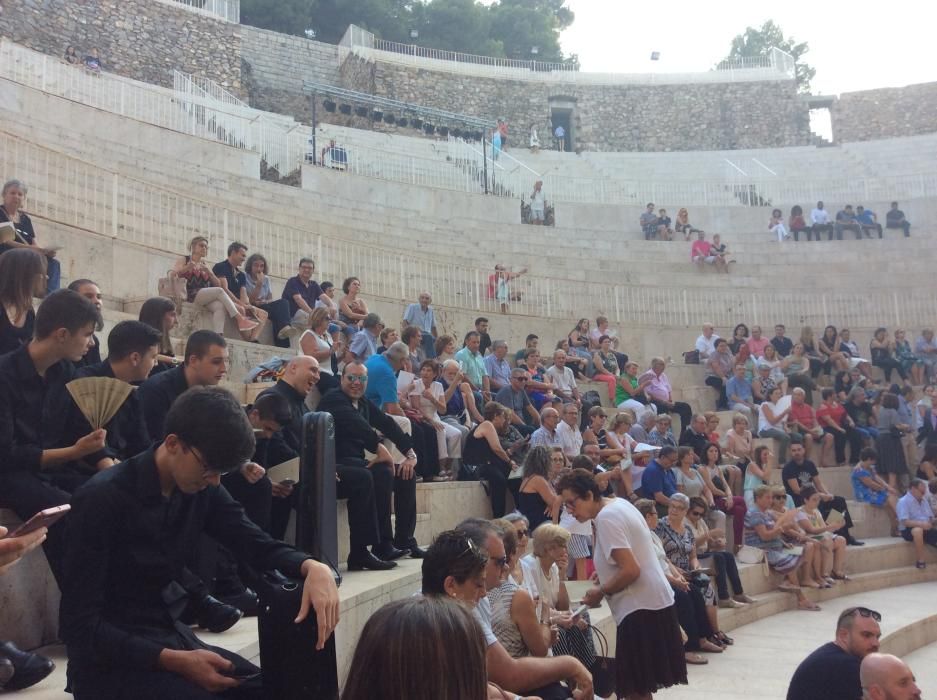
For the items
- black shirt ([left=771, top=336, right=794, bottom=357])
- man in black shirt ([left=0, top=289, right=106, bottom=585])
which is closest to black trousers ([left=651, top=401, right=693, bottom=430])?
black shirt ([left=771, top=336, right=794, bottom=357])

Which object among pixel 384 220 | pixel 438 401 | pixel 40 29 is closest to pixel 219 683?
pixel 438 401

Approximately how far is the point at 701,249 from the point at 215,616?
56.2ft

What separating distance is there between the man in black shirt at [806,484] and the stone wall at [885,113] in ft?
89.1

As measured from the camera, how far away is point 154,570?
8.40 feet

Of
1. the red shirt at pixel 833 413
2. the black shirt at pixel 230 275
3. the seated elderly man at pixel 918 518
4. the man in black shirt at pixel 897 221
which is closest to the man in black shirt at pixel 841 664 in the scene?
the black shirt at pixel 230 275

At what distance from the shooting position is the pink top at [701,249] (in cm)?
1912

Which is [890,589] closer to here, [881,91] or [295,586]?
[295,586]

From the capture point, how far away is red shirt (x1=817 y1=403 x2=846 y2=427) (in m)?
13.1

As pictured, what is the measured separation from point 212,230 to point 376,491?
7502 millimetres

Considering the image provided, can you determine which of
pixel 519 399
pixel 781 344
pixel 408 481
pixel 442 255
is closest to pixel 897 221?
pixel 781 344

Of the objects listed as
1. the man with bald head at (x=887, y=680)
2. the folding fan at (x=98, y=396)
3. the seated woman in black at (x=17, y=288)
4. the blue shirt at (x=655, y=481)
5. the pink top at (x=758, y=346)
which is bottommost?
the man with bald head at (x=887, y=680)

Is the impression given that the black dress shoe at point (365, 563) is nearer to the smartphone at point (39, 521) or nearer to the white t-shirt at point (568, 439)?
the smartphone at point (39, 521)

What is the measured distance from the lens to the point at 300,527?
3.79m

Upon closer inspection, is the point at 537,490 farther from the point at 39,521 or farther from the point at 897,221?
the point at 897,221
